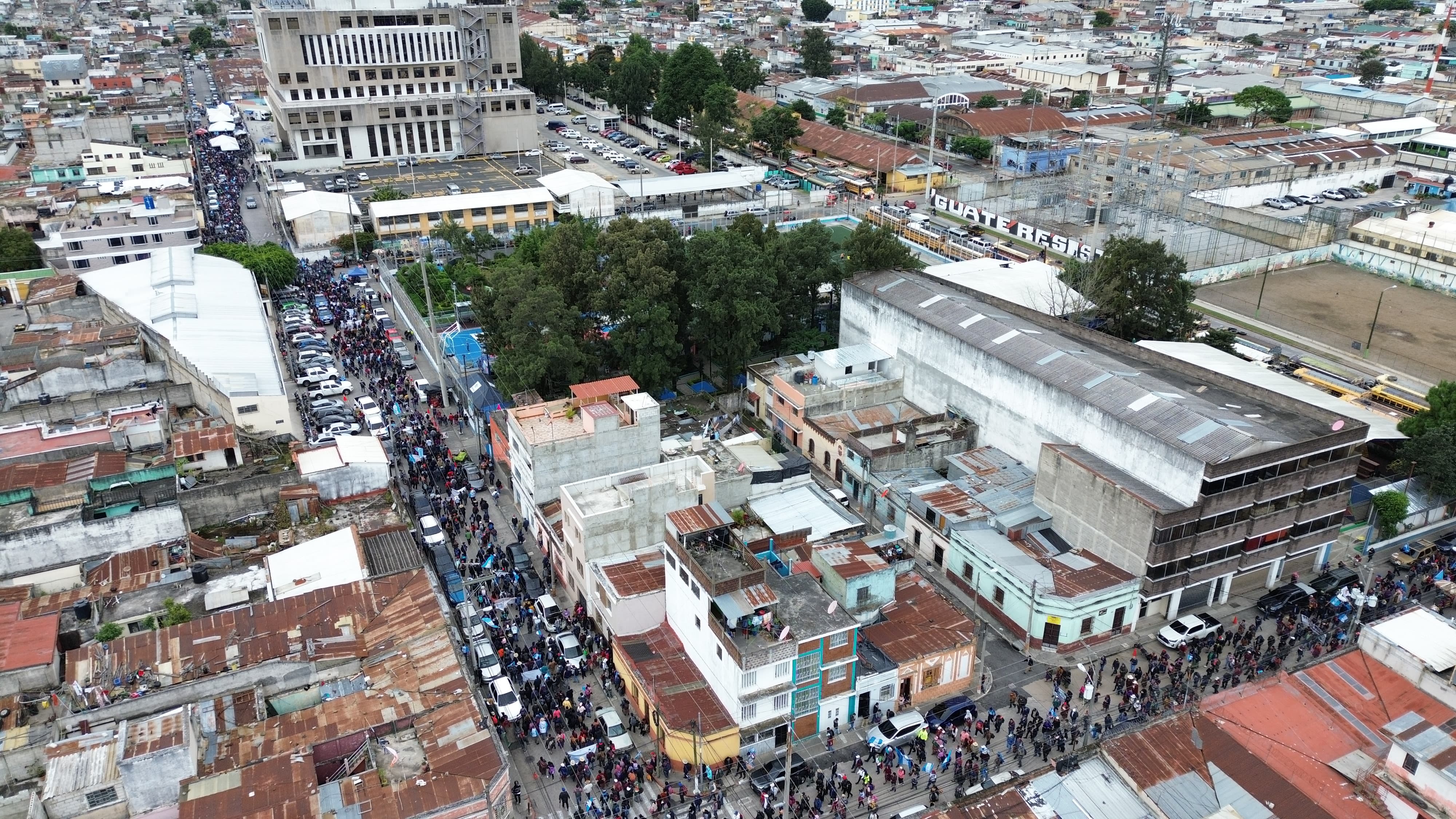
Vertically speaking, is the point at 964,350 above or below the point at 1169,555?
above

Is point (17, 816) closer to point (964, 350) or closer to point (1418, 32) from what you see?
point (964, 350)

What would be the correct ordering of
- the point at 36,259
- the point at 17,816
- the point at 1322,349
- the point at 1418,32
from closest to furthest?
the point at 17,816 < the point at 1322,349 < the point at 36,259 < the point at 1418,32

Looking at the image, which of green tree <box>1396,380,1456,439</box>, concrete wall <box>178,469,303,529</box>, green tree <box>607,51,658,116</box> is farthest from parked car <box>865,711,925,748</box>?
green tree <box>607,51,658,116</box>

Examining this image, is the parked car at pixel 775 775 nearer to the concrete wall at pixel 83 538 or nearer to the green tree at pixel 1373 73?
the concrete wall at pixel 83 538

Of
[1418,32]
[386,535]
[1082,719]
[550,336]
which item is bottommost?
[1082,719]

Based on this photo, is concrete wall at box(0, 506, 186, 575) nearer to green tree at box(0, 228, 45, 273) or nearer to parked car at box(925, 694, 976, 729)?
parked car at box(925, 694, 976, 729)

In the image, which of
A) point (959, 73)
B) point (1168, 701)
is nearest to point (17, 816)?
point (1168, 701)

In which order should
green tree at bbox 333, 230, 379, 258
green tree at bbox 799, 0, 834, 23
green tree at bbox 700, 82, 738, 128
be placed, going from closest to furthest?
green tree at bbox 333, 230, 379, 258 → green tree at bbox 700, 82, 738, 128 → green tree at bbox 799, 0, 834, 23
